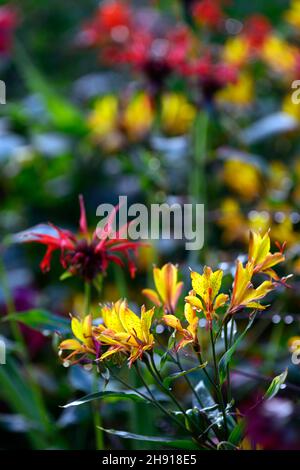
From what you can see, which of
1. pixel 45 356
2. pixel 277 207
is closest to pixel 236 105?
pixel 277 207

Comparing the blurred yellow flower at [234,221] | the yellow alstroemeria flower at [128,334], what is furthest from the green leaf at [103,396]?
the blurred yellow flower at [234,221]

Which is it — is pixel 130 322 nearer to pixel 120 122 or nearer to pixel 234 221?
pixel 234 221

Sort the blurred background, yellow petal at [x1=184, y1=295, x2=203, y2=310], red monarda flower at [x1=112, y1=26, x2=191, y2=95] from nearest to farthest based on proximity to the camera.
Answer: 1. yellow petal at [x1=184, y1=295, x2=203, y2=310]
2. the blurred background
3. red monarda flower at [x1=112, y1=26, x2=191, y2=95]

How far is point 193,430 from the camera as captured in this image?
16.0 inches

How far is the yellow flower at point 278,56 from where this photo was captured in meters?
0.89

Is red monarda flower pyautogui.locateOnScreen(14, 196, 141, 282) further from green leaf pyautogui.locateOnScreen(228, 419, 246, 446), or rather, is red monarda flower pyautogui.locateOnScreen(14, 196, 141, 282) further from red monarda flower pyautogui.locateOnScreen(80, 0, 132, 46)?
red monarda flower pyautogui.locateOnScreen(80, 0, 132, 46)

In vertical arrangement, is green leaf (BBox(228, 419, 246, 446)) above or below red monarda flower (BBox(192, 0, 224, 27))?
below

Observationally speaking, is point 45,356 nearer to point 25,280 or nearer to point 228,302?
point 25,280

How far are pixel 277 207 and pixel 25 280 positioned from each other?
1.10ft

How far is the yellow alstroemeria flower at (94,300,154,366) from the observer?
0.38 metres

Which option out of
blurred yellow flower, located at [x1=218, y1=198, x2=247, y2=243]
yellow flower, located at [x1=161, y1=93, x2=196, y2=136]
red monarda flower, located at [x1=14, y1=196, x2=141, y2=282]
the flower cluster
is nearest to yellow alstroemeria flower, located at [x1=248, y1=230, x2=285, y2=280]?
the flower cluster

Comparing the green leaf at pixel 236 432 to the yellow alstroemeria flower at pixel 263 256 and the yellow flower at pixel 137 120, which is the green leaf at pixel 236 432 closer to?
the yellow alstroemeria flower at pixel 263 256

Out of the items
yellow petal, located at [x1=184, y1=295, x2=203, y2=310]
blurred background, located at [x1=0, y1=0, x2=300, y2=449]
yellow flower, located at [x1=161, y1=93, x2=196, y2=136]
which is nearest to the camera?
yellow petal, located at [x1=184, y1=295, x2=203, y2=310]

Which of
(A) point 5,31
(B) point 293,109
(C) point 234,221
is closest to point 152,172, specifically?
(C) point 234,221
